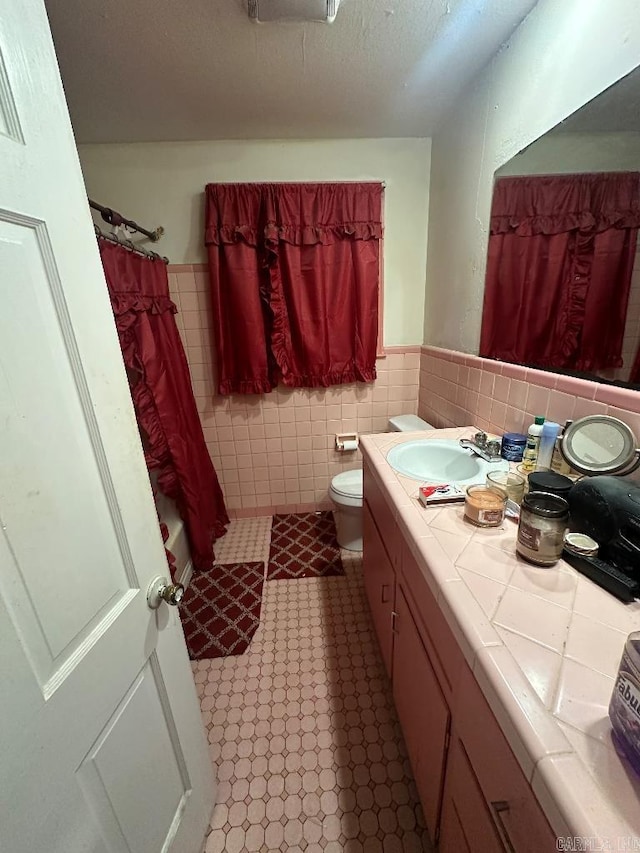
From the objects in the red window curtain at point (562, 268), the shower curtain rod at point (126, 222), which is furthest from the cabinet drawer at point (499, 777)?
the shower curtain rod at point (126, 222)

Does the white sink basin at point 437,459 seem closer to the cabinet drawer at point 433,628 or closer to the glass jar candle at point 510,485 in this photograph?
the glass jar candle at point 510,485

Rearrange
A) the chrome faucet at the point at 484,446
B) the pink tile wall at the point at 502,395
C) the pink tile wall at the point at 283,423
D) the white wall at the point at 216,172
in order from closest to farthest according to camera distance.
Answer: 1. the pink tile wall at the point at 502,395
2. the chrome faucet at the point at 484,446
3. the white wall at the point at 216,172
4. the pink tile wall at the point at 283,423

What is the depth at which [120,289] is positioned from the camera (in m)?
1.30

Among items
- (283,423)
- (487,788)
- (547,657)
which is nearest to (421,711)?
(487,788)

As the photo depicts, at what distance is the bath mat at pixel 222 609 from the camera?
146 centimetres

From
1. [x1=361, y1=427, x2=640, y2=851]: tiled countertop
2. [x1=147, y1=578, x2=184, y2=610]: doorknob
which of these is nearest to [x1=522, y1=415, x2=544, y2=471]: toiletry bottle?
[x1=361, y1=427, x2=640, y2=851]: tiled countertop

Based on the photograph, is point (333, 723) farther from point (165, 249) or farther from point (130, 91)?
point (130, 91)

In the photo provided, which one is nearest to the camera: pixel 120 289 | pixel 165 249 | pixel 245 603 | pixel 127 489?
pixel 127 489

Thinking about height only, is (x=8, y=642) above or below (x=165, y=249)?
below

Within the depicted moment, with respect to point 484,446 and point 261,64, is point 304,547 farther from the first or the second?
point 261,64

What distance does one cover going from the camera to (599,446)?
2.76 feet

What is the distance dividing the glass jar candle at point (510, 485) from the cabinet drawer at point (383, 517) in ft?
0.93

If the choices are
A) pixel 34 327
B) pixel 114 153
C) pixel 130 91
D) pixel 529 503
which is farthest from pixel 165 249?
pixel 529 503

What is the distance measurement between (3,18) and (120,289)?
0.97 metres
